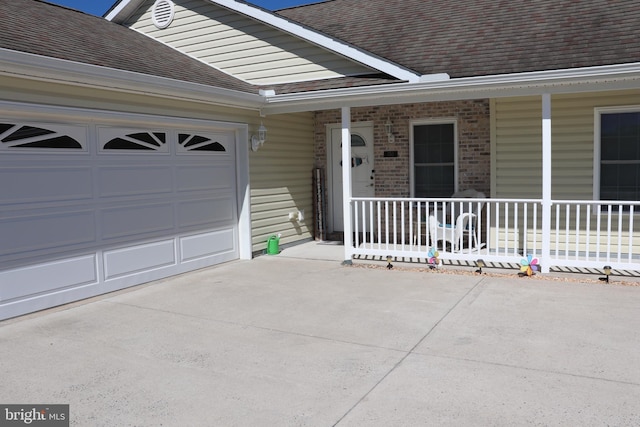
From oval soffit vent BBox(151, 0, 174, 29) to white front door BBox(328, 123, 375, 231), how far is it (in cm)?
378

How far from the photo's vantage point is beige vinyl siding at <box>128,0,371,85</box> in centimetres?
923

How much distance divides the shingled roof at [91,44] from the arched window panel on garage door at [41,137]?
779 mm

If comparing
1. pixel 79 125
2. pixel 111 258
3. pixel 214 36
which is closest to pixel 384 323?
pixel 111 258

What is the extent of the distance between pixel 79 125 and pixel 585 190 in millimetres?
7079

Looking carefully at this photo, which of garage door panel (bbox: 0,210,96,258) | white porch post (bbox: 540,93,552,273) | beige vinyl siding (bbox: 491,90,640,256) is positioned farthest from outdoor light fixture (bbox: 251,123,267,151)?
white porch post (bbox: 540,93,552,273)

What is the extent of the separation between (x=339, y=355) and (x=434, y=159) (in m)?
5.96

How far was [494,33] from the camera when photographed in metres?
8.51

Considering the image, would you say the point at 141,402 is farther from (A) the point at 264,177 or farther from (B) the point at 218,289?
(A) the point at 264,177

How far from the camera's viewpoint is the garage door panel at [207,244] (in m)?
8.09

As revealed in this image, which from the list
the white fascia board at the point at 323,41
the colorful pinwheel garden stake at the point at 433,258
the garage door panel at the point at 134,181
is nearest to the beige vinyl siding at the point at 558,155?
the colorful pinwheel garden stake at the point at 433,258

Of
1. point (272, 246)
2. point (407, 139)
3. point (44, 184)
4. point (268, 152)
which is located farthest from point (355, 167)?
point (44, 184)

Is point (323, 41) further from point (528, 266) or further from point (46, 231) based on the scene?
point (46, 231)

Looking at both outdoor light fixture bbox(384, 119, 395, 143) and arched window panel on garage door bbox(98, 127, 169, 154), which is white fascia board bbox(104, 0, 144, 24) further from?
outdoor light fixture bbox(384, 119, 395, 143)

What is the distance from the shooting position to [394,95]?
7.78 meters
